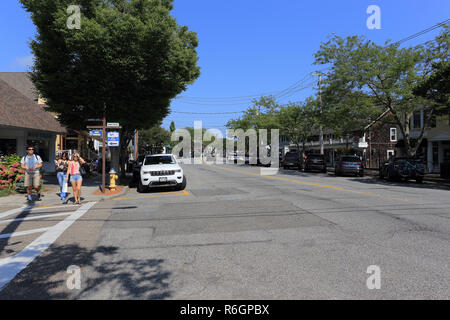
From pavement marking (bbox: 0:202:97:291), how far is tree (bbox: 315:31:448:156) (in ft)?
67.5

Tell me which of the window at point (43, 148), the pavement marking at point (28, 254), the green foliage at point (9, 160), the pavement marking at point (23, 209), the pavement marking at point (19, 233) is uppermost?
the window at point (43, 148)

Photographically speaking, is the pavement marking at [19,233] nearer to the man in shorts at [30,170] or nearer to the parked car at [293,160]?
the man in shorts at [30,170]

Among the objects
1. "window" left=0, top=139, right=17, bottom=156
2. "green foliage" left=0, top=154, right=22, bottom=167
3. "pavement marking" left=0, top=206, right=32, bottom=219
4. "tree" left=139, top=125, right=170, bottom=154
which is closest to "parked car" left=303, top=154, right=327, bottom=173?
"green foliage" left=0, top=154, right=22, bottom=167

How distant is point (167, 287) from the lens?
12.2 feet

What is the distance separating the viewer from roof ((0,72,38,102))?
29.5m

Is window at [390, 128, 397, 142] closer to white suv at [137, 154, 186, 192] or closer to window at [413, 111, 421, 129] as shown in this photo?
window at [413, 111, 421, 129]

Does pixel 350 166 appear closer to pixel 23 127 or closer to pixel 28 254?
pixel 23 127

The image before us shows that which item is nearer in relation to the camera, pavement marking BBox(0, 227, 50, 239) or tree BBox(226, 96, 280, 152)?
pavement marking BBox(0, 227, 50, 239)

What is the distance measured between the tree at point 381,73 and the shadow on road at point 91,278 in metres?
21.0

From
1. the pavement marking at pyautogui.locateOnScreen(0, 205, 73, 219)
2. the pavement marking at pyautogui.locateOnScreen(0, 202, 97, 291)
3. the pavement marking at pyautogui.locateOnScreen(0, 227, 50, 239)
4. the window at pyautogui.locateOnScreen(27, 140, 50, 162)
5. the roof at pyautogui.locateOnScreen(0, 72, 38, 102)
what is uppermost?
the roof at pyautogui.locateOnScreen(0, 72, 38, 102)

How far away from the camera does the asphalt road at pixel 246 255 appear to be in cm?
361

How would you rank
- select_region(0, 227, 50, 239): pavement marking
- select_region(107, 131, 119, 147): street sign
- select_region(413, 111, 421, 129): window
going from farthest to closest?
select_region(413, 111, 421, 129): window
select_region(107, 131, 119, 147): street sign
select_region(0, 227, 50, 239): pavement marking

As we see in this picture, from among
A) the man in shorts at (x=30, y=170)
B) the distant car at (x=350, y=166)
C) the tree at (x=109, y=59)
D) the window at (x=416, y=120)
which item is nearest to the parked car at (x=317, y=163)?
the distant car at (x=350, y=166)

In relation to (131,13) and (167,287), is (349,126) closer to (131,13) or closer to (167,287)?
(131,13)
